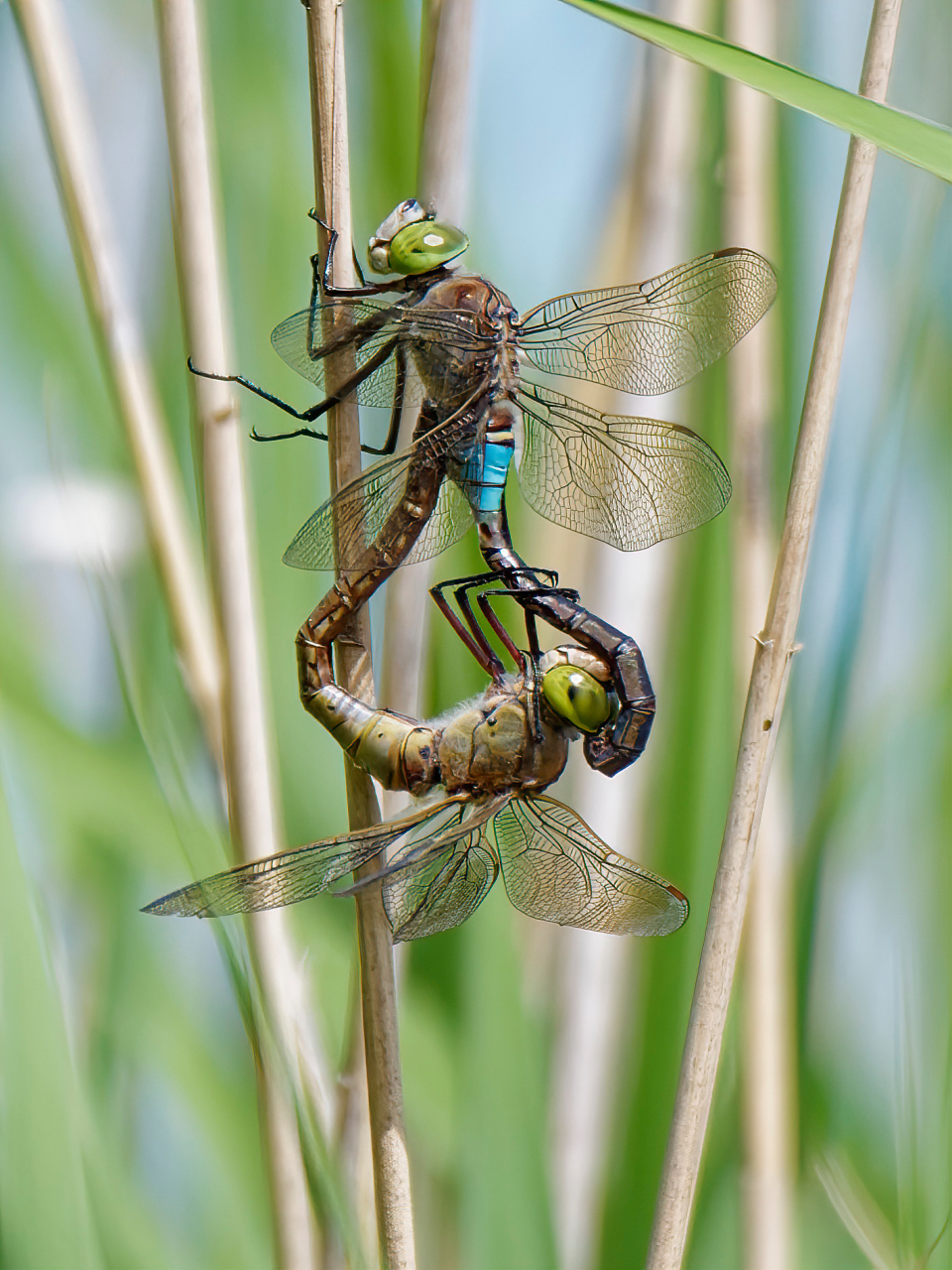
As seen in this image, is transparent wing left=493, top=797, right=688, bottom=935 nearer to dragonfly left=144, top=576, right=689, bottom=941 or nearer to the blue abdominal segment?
dragonfly left=144, top=576, right=689, bottom=941

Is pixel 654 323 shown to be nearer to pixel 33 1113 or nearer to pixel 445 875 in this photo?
pixel 445 875

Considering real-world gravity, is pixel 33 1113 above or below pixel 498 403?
below

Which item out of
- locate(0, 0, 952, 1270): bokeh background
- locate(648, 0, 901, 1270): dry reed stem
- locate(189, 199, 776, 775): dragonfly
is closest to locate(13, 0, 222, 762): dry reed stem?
locate(0, 0, 952, 1270): bokeh background

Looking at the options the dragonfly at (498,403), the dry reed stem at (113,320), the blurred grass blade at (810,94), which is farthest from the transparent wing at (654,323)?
the dry reed stem at (113,320)

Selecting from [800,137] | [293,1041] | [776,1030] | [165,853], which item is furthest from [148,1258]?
[800,137]

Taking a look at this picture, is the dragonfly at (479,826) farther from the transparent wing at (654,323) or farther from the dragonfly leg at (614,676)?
the transparent wing at (654,323)

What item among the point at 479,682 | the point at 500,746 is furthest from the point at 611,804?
the point at 500,746
